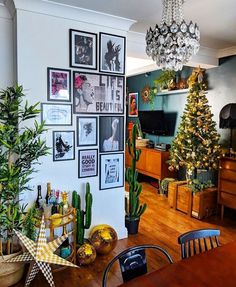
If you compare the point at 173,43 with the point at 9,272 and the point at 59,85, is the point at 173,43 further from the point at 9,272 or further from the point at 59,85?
the point at 9,272

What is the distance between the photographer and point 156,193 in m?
5.38

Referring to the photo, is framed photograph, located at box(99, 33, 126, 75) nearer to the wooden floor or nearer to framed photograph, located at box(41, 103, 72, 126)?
framed photograph, located at box(41, 103, 72, 126)

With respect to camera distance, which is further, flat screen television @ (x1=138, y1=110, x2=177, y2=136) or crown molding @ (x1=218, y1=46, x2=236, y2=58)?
flat screen television @ (x1=138, y1=110, x2=177, y2=136)

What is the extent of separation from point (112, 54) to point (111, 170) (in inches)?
53.2

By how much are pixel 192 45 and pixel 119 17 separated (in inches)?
55.1

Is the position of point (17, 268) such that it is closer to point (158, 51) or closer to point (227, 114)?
point (158, 51)

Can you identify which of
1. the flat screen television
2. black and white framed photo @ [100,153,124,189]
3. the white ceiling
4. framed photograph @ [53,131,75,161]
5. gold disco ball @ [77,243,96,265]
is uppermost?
the white ceiling

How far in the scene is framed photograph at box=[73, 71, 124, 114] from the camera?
285 cm

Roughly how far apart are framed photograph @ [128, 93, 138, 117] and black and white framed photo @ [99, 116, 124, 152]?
363 cm

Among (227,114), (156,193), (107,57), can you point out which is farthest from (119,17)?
(156,193)

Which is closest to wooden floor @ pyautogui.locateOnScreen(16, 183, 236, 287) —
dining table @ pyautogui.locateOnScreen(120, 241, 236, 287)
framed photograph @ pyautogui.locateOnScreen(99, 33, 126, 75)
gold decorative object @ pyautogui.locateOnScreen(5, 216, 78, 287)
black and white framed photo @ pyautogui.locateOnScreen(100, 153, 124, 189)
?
gold decorative object @ pyautogui.locateOnScreen(5, 216, 78, 287)

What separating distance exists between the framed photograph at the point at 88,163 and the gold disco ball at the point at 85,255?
764mm

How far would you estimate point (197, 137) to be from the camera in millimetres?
4141

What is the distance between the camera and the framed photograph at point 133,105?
6.74m
